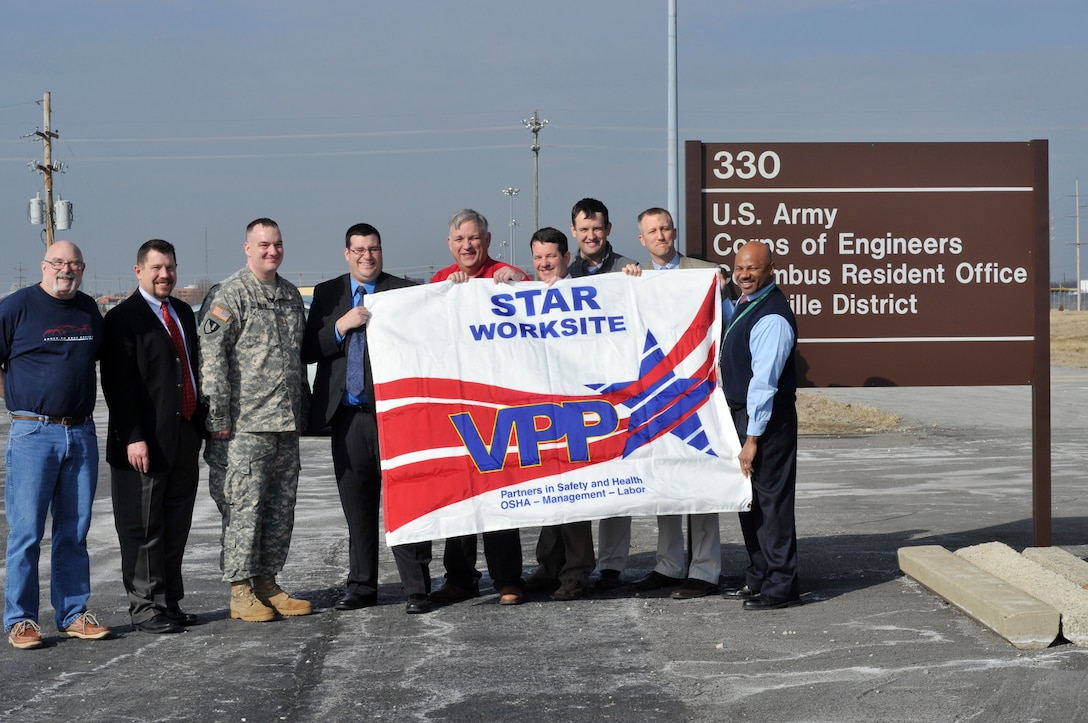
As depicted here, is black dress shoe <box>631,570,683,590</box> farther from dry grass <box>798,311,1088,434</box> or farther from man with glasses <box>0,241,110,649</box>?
dry grass <box>798,311,1088,434</box>

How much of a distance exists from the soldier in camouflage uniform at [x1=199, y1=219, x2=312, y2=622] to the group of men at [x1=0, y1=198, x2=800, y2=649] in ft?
0.04

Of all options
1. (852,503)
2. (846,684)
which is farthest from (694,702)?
(852,503)

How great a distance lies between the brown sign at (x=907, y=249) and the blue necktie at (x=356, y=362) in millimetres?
2951

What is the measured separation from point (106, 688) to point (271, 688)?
780 millimetres

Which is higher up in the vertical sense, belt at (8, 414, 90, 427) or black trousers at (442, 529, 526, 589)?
belt at (8, 414, 90, 427)

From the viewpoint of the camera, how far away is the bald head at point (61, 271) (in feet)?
21.2

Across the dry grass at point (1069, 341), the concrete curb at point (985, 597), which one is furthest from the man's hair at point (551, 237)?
the dry grass at point (1069, 341)

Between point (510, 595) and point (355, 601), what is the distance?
3.02 feet

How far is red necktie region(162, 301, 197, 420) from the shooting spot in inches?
270

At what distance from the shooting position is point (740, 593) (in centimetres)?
739

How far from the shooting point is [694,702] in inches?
209

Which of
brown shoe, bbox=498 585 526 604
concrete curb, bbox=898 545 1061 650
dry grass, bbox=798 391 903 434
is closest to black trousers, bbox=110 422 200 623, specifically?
brown shoe, bbox=498 585 526 604

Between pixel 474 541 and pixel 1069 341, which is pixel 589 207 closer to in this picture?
pixel 474 541

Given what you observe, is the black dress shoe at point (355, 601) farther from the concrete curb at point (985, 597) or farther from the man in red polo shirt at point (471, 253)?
the concrete curb at point (985, 597)
